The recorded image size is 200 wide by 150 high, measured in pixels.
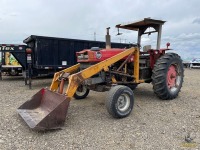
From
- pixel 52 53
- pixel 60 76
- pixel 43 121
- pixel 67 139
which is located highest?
pixel 52 53

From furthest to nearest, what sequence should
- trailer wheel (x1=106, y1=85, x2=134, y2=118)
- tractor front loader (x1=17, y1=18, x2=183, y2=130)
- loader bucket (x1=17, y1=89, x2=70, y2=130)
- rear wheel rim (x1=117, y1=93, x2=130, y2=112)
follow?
rear wheel rim (x1=117, y1=93, x2=130, y2=112), trailer wheel (x1=106, y1=85, x2=134, y2=118), tractor front loader (x1=17, y1=18, x2=183, y2=130), loader bucket (x1=17, y1=89, x2=70, y2=130)

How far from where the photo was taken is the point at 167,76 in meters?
6.84

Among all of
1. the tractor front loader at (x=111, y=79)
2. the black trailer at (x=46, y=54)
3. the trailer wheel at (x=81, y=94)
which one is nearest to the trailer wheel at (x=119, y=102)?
the tractor front loader at (x=111, y=79)

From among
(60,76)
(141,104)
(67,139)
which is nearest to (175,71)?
(141,104)

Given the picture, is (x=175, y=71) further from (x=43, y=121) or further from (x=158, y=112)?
(x=43, y=121)

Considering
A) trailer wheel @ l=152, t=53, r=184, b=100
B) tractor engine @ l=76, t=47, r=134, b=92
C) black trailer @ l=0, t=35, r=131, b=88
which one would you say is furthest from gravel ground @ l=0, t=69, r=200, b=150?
black trailer @ l=0, t=35, r=131, b=88

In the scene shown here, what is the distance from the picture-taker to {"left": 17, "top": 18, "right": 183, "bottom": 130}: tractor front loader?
485 centimetres

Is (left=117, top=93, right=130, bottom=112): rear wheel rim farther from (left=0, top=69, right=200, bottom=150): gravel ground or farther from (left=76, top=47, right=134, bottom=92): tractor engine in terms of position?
(left=76, top=47, right=134, bottom=92): tractor engine

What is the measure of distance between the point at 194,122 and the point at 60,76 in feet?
10.5

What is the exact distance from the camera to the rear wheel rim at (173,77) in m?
7.04

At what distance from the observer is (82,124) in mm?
4898

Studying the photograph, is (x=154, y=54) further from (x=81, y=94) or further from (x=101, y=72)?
(x=81, y=94)

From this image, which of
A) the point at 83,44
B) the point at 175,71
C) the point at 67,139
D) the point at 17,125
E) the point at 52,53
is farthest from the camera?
the point at 83,44

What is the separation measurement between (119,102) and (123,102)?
143 millimetres
